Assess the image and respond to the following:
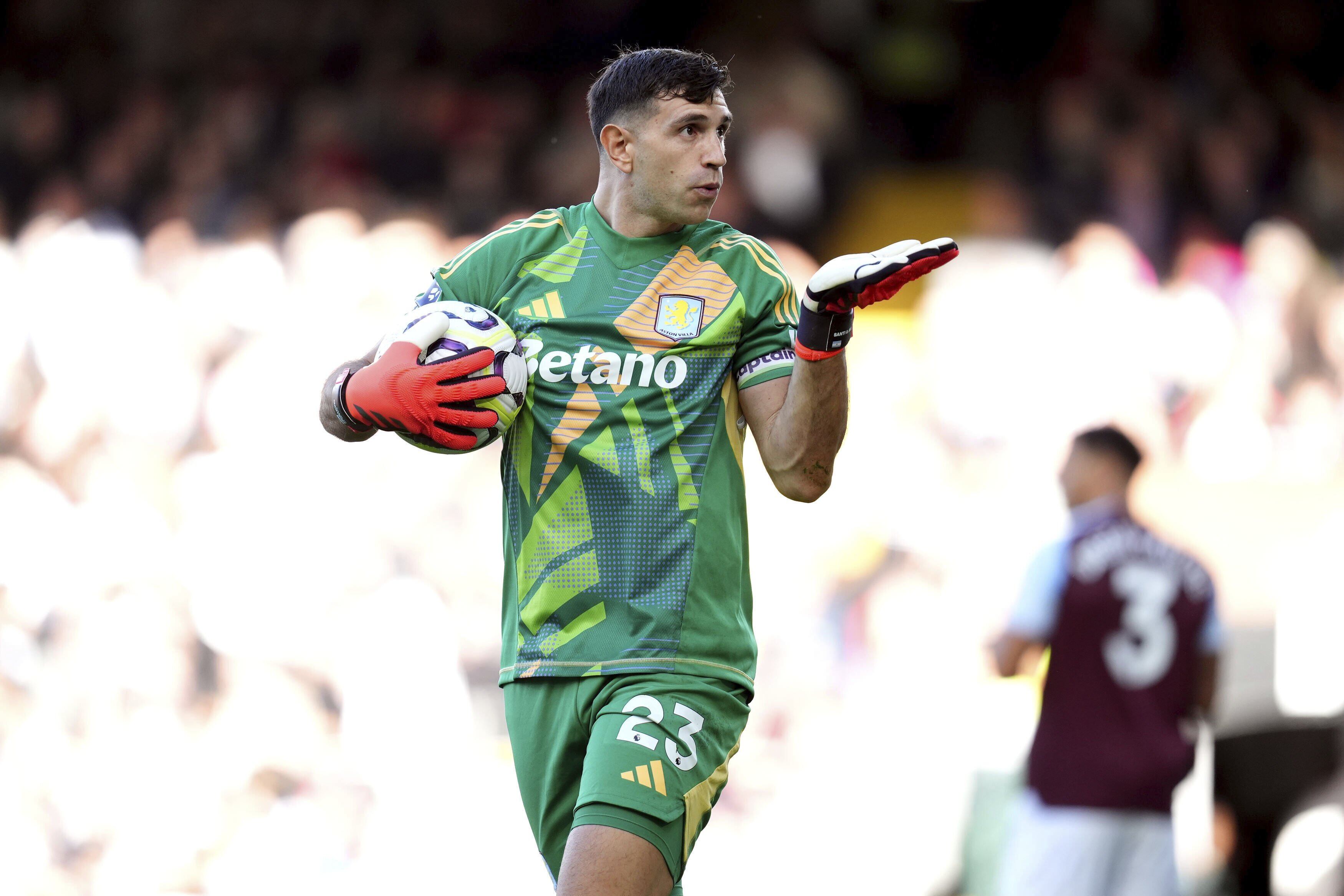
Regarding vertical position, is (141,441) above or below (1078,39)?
below

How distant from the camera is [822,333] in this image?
109 inches

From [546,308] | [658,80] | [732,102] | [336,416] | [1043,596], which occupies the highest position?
[732,102]

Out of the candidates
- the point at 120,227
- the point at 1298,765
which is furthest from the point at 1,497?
the point at 1298,765

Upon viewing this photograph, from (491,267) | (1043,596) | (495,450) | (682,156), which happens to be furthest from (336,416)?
Result: (495,450)

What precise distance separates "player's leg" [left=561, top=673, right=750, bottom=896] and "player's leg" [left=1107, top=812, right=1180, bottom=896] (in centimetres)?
253

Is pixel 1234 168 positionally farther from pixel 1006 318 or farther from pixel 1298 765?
pixel 1298 765

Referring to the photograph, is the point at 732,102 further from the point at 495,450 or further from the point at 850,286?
the point at 850,286

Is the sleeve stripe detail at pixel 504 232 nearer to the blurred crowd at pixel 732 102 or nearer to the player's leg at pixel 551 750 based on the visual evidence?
the player's leg at pixel 551 750

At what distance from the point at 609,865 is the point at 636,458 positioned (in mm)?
789

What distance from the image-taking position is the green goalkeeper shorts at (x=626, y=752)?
2736 mm

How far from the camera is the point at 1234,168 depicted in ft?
30.8

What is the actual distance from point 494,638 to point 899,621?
2.22 m

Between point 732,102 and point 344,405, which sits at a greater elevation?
point 732,102

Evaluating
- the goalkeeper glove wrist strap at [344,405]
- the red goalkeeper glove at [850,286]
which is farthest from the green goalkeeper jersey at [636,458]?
the goalkeeper glove wrist strap at [344,405]
